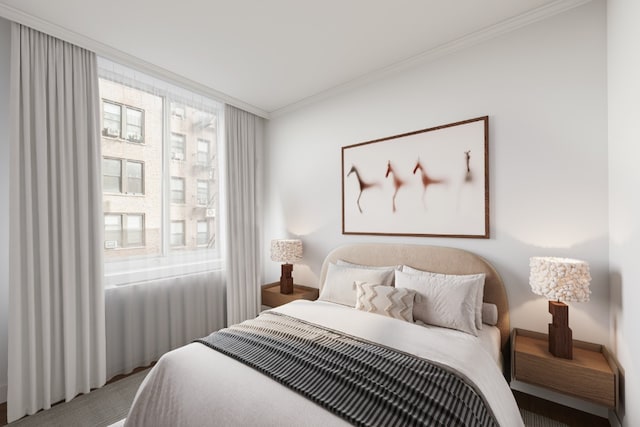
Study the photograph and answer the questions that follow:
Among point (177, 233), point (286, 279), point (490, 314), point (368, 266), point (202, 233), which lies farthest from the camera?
point (286, 279)

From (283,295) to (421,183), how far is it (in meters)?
1.81

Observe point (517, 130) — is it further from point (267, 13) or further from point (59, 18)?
point (59, 18)

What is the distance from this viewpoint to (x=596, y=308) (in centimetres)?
184

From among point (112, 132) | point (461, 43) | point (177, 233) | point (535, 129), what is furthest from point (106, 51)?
point (535, 129)

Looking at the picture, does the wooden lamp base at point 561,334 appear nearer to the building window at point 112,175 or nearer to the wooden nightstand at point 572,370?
the wooden nightstand at point 572,370

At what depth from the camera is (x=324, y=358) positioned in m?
1.44

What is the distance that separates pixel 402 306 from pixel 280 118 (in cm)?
269

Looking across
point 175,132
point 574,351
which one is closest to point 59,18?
point 175,132

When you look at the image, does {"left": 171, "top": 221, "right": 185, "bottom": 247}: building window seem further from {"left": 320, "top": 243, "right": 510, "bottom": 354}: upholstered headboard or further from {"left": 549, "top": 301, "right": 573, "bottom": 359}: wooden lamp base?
{"left": 549, "top": 301, "right": 573, "bottom": 359}: wooden lamp base

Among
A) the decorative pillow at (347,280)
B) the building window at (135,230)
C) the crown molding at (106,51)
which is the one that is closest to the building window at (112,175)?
the building window at (135,230)

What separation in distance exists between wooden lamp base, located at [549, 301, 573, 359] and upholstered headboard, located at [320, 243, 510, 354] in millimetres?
347

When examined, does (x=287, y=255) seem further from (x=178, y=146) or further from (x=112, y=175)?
(x=112, y=175)

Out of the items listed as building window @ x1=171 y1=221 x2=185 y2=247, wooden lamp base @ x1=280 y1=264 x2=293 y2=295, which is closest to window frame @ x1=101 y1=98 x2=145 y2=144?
building window @ x1=171 y1=221 x2=185 y2=247

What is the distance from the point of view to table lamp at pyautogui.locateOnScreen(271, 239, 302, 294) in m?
3.16
